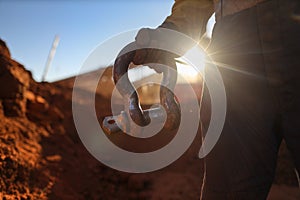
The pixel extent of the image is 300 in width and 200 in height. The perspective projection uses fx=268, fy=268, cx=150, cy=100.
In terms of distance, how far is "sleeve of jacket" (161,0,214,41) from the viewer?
1139mm

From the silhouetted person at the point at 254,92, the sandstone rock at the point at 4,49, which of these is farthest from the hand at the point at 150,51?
the sandstone rock at the point at 4,49

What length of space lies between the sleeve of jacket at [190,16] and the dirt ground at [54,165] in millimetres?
2040

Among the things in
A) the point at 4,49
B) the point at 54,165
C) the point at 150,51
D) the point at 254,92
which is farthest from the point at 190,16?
the point at 4,49

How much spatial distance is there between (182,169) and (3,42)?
3774mm

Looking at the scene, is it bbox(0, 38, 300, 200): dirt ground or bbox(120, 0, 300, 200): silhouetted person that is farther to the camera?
bbox(0, 38, 300, 200): dirt ground

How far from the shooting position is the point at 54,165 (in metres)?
3.57

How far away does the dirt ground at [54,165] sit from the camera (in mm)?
2838

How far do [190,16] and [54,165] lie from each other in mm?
3073

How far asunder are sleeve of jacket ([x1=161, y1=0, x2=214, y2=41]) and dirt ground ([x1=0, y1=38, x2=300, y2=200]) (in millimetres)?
2040

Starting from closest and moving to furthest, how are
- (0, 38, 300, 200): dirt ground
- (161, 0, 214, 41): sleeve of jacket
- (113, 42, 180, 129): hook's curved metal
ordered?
(113, 42, 180, 129): hook's curved metal → (161, 0, 214, 41): sleeve of jacket → (0, 38, 300, 200): dirt ground

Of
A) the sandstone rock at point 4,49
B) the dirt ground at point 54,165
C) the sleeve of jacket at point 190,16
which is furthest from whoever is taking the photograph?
the sandstone rock at point 4,49

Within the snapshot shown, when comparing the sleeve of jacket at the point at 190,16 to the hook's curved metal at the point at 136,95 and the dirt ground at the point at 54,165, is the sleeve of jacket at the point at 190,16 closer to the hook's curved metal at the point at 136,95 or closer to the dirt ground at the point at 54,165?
the hook's curved metal at the point at 136,95

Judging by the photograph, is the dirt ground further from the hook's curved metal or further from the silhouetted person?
the silhouetted person

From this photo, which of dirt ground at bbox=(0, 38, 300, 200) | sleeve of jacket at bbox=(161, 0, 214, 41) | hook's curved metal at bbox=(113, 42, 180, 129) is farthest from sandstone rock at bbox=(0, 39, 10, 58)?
hook's curved metal at bbox=(113, 42, 180, 129)
